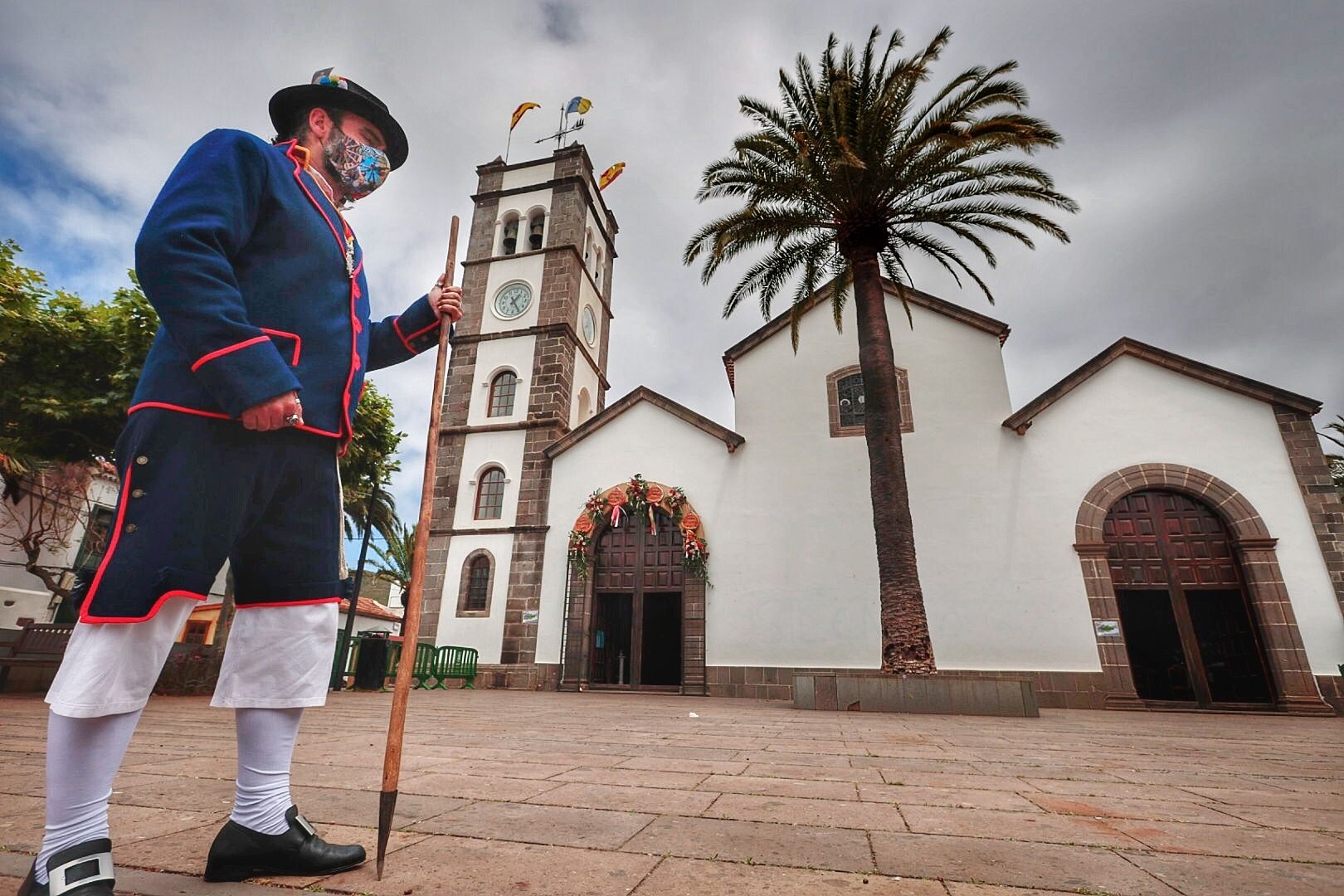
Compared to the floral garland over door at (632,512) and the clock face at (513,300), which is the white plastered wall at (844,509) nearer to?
the floral garland over door at (632,512)

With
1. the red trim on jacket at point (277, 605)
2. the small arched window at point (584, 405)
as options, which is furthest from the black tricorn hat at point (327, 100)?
the small arched window at point (584, 405)

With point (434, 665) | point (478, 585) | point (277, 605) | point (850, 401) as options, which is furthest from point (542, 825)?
point (478, 585)

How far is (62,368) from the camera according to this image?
33.7 ft

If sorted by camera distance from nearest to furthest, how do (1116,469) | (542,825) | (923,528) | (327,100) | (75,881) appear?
(75,881)
(542,825)
(327,100)
(1116,469)
(923,528)

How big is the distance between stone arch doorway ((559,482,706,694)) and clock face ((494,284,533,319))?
23.5 feet

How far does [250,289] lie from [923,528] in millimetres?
12785

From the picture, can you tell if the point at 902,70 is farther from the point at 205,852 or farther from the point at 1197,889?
the point at 205,852

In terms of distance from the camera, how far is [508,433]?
17141mm

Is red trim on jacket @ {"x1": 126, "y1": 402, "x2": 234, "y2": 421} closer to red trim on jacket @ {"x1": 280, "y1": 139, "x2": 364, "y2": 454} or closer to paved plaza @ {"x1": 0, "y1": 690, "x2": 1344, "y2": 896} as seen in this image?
red trim on jacket @ {"x1": 280, "y1": 139, "x2": 364, "y2": 454}

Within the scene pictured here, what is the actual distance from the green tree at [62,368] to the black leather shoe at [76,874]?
36.4 ft

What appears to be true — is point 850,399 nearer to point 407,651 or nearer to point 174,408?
point 407,651

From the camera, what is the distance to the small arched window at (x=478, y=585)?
15.5 meters

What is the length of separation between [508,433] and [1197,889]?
16.6 meters

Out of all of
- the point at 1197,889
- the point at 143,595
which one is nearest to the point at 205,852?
the point at 143,595
